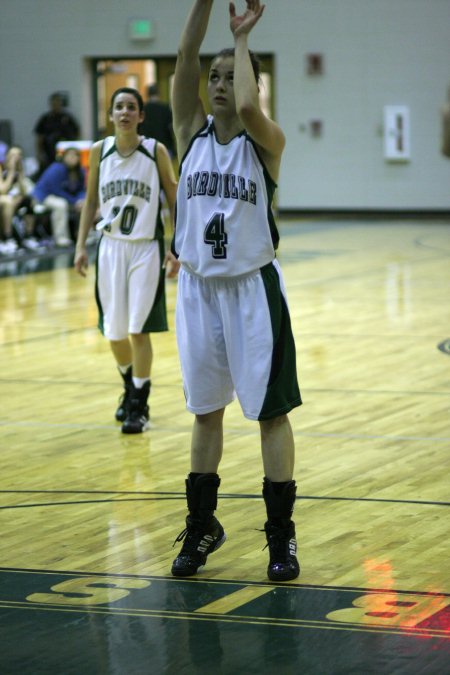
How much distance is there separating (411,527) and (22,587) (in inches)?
55.7

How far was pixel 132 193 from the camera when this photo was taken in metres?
6.16

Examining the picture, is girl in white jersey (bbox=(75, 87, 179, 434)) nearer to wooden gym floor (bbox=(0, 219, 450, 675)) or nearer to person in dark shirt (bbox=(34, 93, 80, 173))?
wooden gym floor (bbox=(0, 219, 450, 675))

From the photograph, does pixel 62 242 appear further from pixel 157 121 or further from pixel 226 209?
pixel 226 209

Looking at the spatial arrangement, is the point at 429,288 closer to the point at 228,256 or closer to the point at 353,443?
the point at 353,443

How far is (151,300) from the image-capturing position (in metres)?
6.15

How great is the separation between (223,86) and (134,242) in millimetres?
2391

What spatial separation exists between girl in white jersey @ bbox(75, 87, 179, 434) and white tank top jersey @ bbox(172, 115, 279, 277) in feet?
7.35

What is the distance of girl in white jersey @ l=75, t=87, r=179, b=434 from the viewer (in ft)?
20.1

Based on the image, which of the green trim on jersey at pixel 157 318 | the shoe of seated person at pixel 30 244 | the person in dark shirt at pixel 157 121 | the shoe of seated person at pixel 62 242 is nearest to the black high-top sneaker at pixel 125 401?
the green trim on jersey at pixel 157 318

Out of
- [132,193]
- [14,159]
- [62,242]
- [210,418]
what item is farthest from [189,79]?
[62,242]

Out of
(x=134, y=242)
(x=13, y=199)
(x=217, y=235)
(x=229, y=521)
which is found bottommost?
(x=229, y=521)

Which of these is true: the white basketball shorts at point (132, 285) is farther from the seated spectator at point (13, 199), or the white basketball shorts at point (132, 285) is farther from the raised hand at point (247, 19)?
the seated spectator at point (13, 199)

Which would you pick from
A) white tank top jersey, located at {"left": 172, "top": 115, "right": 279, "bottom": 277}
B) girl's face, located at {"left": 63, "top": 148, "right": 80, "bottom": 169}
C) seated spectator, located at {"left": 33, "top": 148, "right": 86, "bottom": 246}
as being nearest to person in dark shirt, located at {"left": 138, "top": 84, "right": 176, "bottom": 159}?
seated spectator, located at {"left": 33, "top": 148, "right": 86, "bottom": 246}

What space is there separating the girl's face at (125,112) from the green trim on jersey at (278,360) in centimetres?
237
